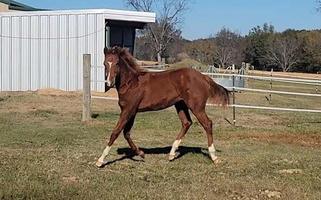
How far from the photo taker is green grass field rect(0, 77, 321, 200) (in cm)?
633

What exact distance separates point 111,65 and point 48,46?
17.5m

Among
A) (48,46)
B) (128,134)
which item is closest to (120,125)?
(128,134)

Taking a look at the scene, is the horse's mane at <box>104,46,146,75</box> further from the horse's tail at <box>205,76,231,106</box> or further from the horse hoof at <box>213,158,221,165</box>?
the horse hoof at <box>213,158,221,165</box>

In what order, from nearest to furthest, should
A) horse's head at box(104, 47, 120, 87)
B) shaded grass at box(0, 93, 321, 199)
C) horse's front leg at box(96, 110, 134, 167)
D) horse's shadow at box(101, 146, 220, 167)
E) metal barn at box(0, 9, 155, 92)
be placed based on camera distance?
1. shaded grass at box(0, 93, 321, 199)
2. horse's head at box(104, 47, 120, 87)
3. horse's front leg at box(96, 110, 134, 167)
4. horse's shadow at box(101, 146, 220, 167)
5. metal barn at box(0, 9, 155, 92)

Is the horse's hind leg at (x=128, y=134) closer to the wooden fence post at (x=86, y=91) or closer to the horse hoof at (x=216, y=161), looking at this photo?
the horse hoof at (x=216, y=161)

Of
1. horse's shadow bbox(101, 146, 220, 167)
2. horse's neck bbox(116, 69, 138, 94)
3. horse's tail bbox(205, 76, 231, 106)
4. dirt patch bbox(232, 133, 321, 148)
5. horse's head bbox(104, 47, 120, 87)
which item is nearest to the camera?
horse's head bbox(104, 47, 120, 87)

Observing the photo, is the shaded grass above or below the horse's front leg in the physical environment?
below

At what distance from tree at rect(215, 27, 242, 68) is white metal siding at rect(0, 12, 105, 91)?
141 feet

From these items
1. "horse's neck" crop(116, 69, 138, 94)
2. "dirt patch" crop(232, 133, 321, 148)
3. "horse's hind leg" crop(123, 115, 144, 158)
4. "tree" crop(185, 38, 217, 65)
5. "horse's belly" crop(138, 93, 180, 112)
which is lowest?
"dirt patch" crop(232, 133, 321, 148)

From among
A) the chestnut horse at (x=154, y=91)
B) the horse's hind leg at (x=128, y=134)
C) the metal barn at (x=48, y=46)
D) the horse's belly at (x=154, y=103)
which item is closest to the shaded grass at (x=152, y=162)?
the horse's hind leg at (x=128, y=134)

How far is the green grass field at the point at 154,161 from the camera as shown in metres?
6.33

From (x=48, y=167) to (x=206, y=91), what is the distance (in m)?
2.78

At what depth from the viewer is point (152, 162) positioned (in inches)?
328

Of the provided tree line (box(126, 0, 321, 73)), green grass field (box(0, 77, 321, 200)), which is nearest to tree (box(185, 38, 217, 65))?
tree line (box(126, 0, 321, 73))
